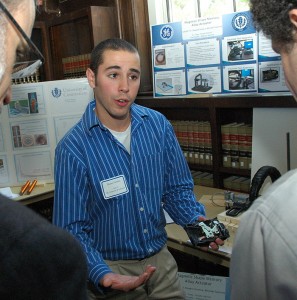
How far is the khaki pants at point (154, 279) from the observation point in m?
1.84

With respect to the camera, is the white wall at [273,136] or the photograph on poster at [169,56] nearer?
the white wall at [273,136]

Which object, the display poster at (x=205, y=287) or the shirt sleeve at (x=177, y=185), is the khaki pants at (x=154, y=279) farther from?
the display poster at (x=205, y=287)

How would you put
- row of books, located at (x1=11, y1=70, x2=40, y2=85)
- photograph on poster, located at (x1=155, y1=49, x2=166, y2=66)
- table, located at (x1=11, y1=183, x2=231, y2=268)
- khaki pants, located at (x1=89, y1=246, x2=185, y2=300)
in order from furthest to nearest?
row of books, located at (x1=11, y1=70, x2=40, y2=85) < photograph on poster, located at (x1=155, y1=49, x2=166, y2=66) < table, located at (x1=11, y1=183, x2=231, y2=268) < khaki pants, located at (x1=89, y1=246, x2=185, y2=300)

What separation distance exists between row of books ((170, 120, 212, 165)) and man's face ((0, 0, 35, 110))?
2.47 m

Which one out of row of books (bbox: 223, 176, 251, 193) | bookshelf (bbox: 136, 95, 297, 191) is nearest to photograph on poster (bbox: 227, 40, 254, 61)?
bookshelf (bbox: 136, 95, 297, 191)

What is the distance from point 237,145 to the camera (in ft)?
9.80

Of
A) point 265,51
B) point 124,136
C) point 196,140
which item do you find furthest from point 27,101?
point 265,51

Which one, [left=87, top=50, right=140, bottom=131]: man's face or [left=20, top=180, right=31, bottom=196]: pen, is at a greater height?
[left=87, top=50, right=140, bottom=131]: man's face

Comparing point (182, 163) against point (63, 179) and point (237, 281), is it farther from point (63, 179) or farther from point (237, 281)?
point (237, 281)

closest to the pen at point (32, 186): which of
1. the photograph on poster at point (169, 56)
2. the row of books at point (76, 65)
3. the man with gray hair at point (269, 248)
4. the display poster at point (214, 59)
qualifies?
the row of books at point (76, 65)

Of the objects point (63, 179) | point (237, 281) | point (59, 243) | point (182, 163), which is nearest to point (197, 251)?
point (182, 163)

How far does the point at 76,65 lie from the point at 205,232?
250cm

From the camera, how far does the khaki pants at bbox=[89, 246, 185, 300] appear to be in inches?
72.4

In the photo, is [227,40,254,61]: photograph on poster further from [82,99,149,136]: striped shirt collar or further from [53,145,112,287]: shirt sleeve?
[53,145,112,287]: shirt sleeve
